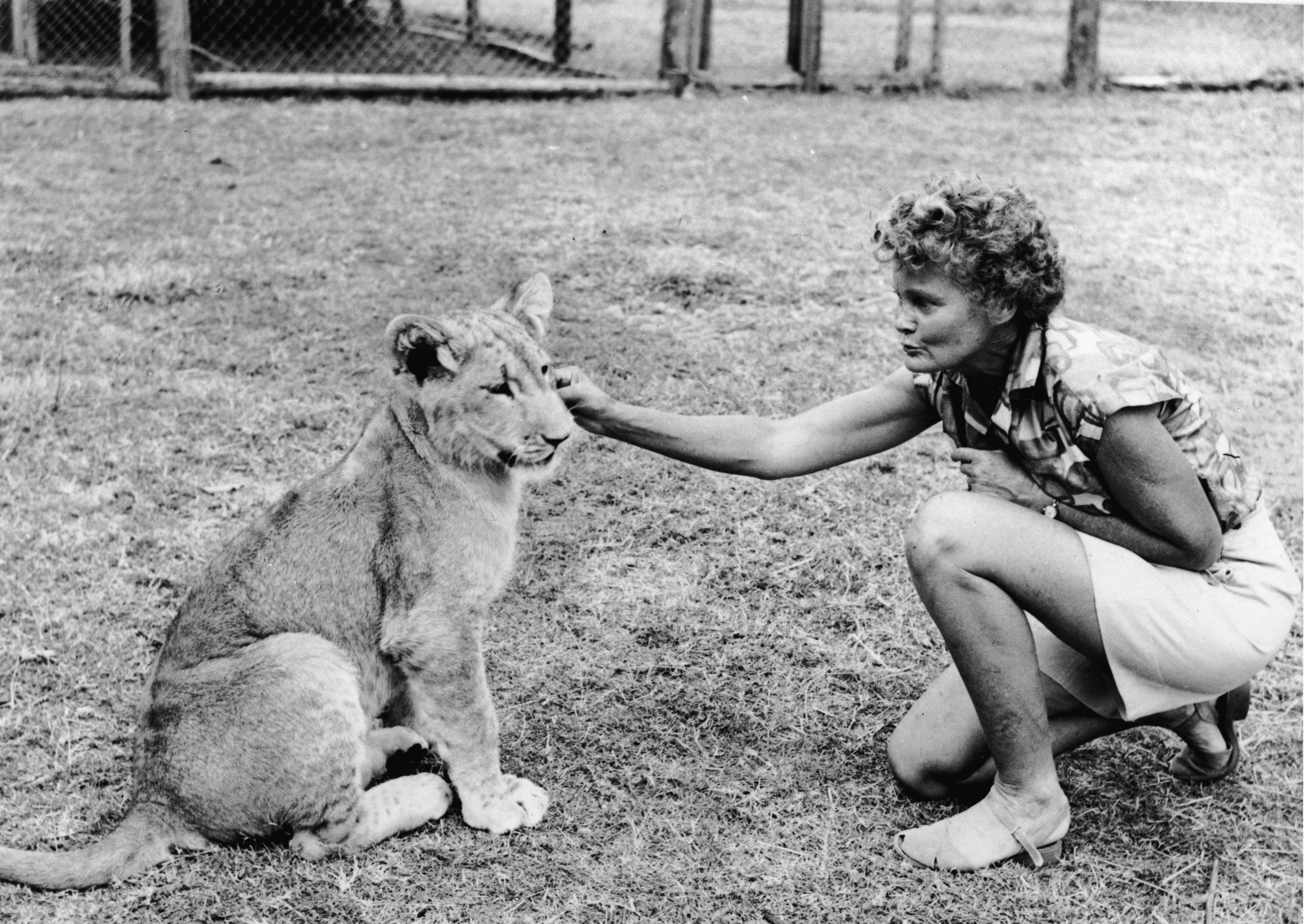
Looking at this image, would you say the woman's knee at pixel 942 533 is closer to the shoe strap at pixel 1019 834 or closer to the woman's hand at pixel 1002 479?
the woman's hand at pixel 1002 479

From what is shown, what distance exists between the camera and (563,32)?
1342 centimetres

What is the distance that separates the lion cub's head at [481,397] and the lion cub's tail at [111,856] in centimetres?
120

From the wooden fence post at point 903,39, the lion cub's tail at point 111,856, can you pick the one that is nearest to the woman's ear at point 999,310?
the lion cub's tail at point 111,856

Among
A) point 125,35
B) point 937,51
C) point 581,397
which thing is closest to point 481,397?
point 581,397

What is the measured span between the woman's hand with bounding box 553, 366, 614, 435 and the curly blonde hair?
101 centimetres

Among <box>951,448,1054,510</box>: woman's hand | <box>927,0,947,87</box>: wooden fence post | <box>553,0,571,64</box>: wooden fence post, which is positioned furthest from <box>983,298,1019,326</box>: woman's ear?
<box>927,0,947,87</box>: wooden fence post

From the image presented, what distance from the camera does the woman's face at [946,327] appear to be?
3.65 m

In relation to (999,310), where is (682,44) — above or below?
above

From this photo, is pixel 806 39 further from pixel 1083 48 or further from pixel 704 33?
pixel 1083 48

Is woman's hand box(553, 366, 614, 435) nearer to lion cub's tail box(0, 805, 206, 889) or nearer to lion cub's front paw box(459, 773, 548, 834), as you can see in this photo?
lion cub's front paw box(459, 773, 548, 834)

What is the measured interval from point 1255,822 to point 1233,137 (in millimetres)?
9602

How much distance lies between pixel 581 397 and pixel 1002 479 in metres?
1.25

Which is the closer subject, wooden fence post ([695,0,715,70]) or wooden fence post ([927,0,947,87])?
wooden fence post ([695,0,715,70])

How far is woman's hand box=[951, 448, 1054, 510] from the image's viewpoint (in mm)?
3791
